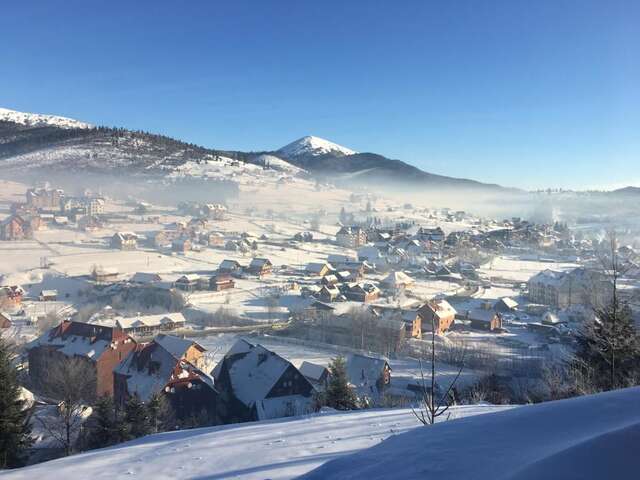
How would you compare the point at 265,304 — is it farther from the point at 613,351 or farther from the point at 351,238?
the point at 351,238

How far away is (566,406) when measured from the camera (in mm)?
2277

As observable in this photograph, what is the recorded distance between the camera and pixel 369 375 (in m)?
10.3

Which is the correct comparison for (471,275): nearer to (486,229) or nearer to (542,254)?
(542,254)

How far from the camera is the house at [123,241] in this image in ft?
87.8

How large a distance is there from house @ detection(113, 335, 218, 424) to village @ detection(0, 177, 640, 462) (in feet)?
0.10

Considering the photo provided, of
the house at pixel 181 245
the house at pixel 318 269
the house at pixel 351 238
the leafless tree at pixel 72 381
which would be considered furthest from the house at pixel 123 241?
the leafless tree at pixel 72 381

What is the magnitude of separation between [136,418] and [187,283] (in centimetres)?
1399

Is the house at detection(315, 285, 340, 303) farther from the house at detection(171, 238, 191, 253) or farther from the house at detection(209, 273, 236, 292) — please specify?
the house at detection(171, 238, 191, 253)

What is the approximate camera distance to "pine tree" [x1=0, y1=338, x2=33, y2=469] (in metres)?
5.38

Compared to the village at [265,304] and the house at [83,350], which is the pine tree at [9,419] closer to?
the village at [265,304]

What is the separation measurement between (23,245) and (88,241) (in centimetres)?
340

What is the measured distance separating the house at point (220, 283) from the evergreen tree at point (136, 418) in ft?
45.0

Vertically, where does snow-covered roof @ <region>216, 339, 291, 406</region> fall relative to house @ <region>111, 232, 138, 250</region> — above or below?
below

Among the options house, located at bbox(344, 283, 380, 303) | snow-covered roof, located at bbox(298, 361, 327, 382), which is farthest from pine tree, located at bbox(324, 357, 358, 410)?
house, located at bbox(344, 283, 380, 303)
